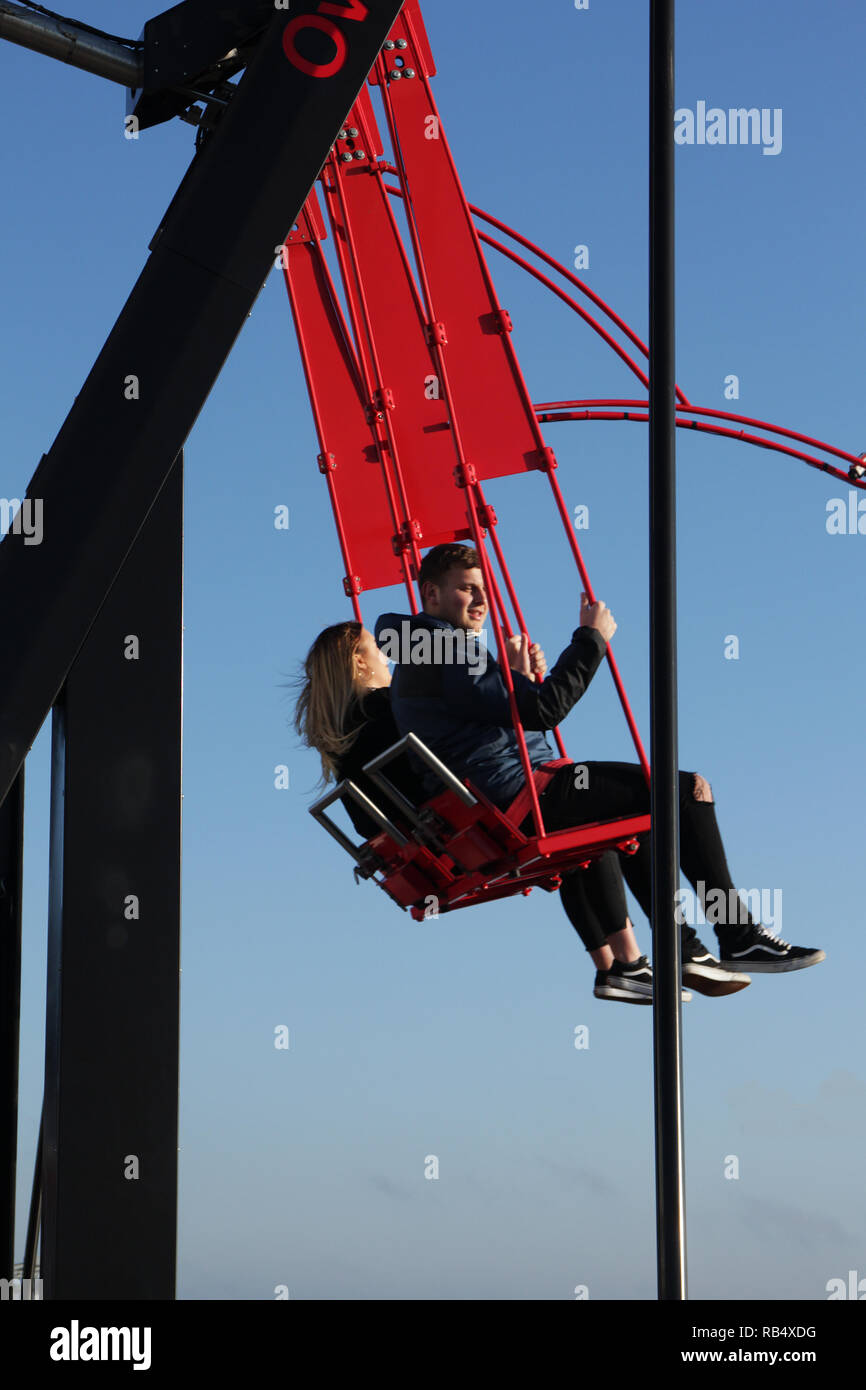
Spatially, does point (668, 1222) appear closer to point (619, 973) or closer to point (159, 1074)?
point (159, 1074)

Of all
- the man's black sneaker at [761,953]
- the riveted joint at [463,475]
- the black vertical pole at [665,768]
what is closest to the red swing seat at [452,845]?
the man's black sneaker at [761,953]

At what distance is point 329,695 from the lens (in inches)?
252

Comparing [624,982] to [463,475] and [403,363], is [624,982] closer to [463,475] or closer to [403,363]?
[463,475]

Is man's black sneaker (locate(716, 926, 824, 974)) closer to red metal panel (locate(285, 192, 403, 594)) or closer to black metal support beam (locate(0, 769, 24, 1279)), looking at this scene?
red metal panel (locate(285, 192, 403, 594))

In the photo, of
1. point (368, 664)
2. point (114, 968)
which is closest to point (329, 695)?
point (368, 664)

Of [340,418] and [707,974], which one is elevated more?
[340,418]

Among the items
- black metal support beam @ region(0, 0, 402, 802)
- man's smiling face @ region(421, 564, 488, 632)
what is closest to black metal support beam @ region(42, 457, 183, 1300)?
black metal support beam @ region(0, 0, 402, 802)

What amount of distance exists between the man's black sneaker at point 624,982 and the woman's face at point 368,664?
4.30ft

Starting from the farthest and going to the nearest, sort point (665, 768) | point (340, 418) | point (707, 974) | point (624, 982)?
point (340, 418) < point (624, 982) < point (707, 974) < point (665, 768)

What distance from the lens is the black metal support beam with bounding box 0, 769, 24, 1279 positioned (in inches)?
162

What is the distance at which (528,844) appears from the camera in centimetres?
552

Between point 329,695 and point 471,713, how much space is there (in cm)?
71

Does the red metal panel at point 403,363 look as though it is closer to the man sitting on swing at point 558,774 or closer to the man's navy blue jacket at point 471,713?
the man sitting on swing at point 558,774

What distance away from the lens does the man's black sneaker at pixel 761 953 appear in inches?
229
